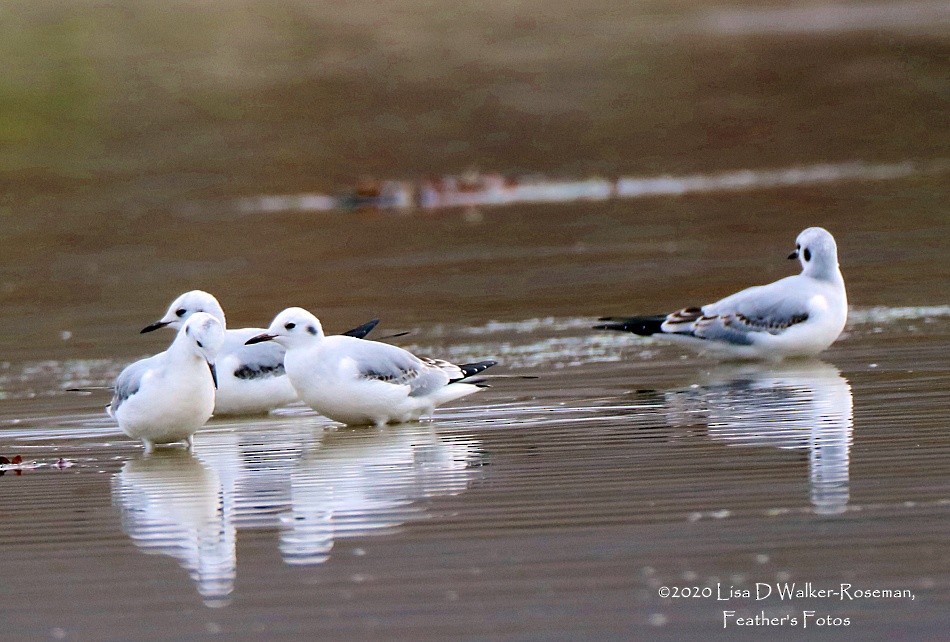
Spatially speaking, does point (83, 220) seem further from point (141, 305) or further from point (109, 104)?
point (109, 104)

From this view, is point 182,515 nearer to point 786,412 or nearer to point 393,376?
point 393,376

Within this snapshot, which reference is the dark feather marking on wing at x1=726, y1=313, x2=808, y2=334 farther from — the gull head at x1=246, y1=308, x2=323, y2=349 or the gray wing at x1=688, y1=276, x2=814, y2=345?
the gull head at x1=246, y1=308, x2=323, y2=349

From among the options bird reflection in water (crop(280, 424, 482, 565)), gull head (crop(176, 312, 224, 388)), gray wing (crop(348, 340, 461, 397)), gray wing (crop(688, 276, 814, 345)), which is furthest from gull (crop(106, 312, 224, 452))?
gray wing (crop(688, 276, 814, 345))

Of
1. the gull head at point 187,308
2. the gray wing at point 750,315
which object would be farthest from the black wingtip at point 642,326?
the gull head at point 187,308

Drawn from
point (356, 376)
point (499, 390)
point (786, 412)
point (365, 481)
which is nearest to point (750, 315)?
point (499, 390)

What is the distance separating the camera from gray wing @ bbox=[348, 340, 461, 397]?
1028 cm

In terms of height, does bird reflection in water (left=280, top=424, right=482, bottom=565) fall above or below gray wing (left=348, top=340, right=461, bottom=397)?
below

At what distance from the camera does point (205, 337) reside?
972cm

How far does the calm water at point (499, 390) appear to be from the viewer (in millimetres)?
6574

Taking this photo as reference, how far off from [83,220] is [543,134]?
11.5m

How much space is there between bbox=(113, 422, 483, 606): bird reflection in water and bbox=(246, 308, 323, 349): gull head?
501 millimetres

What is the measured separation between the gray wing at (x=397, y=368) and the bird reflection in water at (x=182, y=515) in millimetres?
1061

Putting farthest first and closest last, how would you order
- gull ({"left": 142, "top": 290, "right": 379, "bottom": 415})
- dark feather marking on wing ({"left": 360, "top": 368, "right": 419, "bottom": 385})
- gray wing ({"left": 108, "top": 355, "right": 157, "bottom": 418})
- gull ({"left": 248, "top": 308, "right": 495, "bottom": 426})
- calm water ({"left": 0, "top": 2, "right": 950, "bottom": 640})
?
1. gull ({"left": 142, "top": 290, "right": 379, "bottom": 415})
2. dark feather marking on wing ({"left": 360, "top": 368, "right": 419, "bottom": 385})
3. gull ({"left": 248, "top": 308, "right": 495, "bottom": 426})
4. gray wing ({"left": 108, "top": 355, "right": 157, "bottom": 418})
5. calm water ({"left": 0, "top": 2, "right": 950, "bottom": 640})

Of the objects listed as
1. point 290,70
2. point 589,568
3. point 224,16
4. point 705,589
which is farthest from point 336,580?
point 224,16
